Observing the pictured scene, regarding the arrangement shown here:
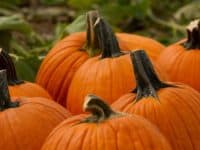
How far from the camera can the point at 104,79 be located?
87.5 inches

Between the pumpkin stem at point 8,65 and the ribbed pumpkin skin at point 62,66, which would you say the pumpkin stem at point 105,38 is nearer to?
the ribbed pumpkin skin at point 62,66

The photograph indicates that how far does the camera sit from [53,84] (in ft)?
8.50

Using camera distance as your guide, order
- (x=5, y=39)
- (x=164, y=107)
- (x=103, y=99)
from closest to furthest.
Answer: (x=164, y=107) → (x=103, y=99) → (x=5, y=39)

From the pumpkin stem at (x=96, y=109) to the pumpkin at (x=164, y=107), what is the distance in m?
0.18

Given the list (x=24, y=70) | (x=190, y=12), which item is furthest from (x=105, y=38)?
(x=190, y=12)

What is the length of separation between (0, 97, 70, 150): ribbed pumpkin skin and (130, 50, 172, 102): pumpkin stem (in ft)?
0.81

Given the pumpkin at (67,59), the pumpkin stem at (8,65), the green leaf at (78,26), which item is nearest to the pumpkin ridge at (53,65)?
the pumpkin at (67,59)

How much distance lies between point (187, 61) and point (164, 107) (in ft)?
1.92

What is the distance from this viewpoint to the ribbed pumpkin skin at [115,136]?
5.50 feet

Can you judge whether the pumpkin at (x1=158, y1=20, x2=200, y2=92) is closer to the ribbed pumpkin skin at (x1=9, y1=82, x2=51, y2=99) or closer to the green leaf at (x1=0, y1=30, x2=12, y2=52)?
the ribbed pumpkin skin at (x1=9, y1=82, x2=51, y2=99)

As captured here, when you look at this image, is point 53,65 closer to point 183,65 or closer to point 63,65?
point 63,65

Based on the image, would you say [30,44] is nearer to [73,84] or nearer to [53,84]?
[53,84]

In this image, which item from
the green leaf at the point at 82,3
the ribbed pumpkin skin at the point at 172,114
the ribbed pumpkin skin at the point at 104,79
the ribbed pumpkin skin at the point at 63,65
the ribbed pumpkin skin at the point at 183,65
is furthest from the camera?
the green leaf at the point at 82,3

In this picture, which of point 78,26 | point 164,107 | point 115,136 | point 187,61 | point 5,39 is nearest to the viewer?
point 115,136
